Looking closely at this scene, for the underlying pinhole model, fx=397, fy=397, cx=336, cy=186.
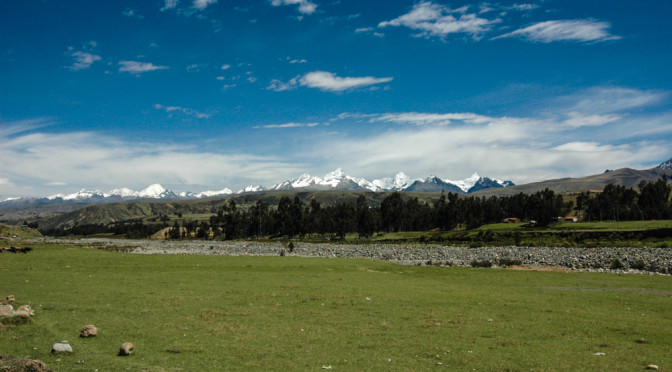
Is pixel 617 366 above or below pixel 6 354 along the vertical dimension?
below

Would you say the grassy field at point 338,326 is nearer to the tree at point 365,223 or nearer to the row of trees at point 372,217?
the tree at point 365,223

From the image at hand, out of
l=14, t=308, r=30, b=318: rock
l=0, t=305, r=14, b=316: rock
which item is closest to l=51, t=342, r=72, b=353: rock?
l=14, t=308, r=30, b=318: rock

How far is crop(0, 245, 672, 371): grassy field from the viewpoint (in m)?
10.5

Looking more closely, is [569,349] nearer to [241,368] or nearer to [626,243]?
[241,368]

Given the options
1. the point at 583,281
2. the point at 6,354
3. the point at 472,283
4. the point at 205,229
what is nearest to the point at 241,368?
the point at 6,354

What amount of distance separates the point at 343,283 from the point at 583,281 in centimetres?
1786

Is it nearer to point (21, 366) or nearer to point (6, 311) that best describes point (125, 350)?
point (21, 366)

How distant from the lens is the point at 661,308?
18.7 m

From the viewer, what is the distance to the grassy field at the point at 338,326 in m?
10.5

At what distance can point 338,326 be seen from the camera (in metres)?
14.5

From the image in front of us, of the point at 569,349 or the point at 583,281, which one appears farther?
the point at 583,281

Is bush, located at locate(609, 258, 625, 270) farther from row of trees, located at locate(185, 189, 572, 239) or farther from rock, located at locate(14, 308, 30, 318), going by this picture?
row of trees, located at locate(185, 189, 572, 239)

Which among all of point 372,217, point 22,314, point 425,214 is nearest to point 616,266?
point 22,314

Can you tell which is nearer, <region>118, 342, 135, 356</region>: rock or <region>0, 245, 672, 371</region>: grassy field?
<region>118, 342, 135, 356</region>: rock
